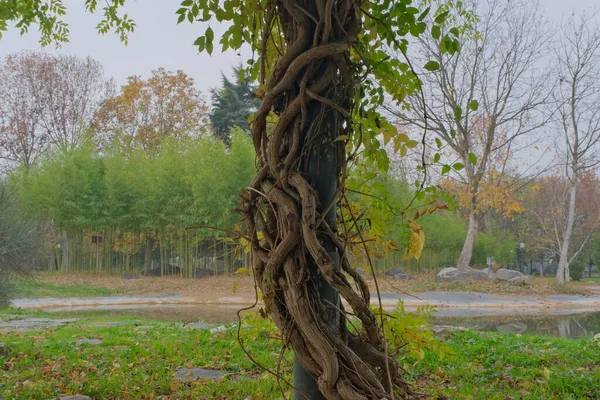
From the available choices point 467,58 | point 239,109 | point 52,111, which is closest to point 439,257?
point 467,58

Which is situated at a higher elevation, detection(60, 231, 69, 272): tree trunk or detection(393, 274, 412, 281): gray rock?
detection(60, 231, 69, 272): tree trunk

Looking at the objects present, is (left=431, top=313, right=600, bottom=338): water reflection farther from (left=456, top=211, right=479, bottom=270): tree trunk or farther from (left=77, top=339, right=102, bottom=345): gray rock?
(left=456, top=211, right=479, bottom=270): tree trunk

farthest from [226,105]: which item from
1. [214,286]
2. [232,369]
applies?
[232,369]

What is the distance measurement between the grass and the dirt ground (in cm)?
1019

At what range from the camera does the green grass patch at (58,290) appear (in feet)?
46.9

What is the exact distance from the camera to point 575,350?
443 centimetres

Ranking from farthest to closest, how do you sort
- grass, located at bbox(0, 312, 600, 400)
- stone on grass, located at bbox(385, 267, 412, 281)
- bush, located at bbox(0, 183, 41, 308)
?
1. stone on grass, located at bbox(385, 267, 412, 281)
2. bush, located at bbox(0, 183, 41, 308)
3. grass, located at bbox(0, 312, 600, 400)

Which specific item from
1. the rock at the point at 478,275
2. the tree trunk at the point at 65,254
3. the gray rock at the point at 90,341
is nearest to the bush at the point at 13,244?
the gray rock at the point at 90,341

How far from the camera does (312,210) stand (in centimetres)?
120

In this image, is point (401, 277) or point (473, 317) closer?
point (473, 317)

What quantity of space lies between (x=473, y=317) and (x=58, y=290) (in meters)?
10.7

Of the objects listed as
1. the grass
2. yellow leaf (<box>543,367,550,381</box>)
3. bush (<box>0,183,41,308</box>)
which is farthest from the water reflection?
Answer: bush (<box>0,183,41,308</box>)

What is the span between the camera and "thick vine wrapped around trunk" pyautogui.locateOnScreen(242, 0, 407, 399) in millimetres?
1192

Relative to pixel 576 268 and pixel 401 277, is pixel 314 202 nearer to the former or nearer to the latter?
pixel 401 277
